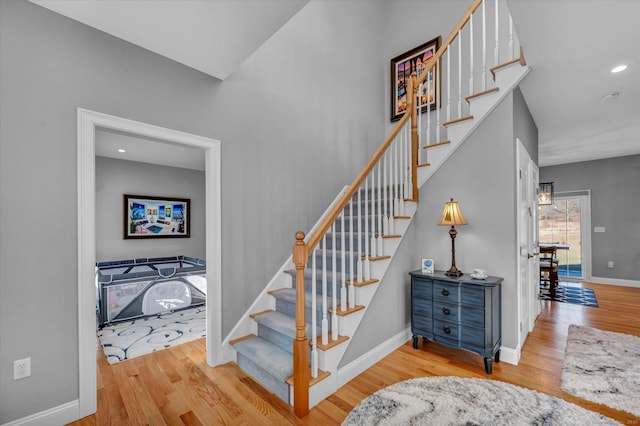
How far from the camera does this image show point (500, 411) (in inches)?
76.6

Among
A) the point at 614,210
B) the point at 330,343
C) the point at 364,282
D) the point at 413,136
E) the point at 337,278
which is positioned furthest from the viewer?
the point at 614,210

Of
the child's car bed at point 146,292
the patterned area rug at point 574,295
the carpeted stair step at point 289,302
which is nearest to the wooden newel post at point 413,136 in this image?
the carpeted stair step at point 289,302

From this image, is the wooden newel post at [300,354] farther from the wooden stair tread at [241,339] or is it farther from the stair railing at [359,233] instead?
the wooden stair tread at [241,339]

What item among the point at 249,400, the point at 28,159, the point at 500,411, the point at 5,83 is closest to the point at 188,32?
the point at 5,83

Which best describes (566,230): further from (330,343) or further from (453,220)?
(330,343)

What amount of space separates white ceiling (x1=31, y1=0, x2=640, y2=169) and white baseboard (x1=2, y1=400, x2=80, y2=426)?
99.8 inches

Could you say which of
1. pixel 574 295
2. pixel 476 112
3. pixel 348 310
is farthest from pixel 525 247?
pixel 574 295

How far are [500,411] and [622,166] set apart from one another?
267 inches

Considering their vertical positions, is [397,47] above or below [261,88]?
above

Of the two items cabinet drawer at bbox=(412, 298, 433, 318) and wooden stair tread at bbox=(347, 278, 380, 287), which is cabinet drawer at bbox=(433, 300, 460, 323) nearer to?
cabinet drawer at bbox=(412, 298, 433, 318)

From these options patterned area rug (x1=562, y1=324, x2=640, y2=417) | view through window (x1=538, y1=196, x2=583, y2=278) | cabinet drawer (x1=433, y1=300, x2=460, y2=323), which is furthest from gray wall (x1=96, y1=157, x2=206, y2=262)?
view through window (x1=538, y1=196, x2=583, y2=278)

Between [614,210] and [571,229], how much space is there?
0.85 m

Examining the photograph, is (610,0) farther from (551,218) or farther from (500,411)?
(551,218)

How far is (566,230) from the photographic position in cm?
672
